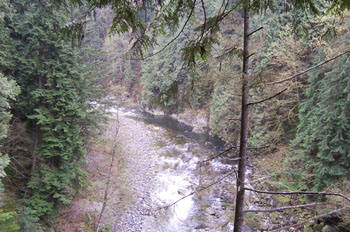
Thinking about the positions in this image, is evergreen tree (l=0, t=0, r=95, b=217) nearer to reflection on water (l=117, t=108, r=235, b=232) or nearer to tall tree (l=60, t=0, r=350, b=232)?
reflection on water (l=117, t=108, r=235, b=232)

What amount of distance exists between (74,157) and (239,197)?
27.4 ft

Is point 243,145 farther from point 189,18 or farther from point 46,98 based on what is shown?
point 46,98

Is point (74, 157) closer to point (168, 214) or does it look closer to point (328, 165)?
point (168, 214)

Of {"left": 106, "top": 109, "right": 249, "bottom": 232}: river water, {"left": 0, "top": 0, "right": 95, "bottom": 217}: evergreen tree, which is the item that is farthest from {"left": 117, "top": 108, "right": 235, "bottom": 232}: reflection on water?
{"left": 0, "top": 0, "right": 95, "bottom": 217}: evergreen tree

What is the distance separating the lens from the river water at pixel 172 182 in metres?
9.52

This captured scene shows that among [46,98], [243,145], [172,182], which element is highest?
[46,98]

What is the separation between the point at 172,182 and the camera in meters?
13.3

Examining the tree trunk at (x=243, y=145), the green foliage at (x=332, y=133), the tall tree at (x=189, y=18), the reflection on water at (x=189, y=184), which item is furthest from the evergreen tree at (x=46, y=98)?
the green foliage at (x=332, y=133)

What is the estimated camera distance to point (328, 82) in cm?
834

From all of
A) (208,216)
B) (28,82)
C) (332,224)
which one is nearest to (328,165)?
(332,224)

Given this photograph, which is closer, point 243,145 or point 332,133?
point 243,145

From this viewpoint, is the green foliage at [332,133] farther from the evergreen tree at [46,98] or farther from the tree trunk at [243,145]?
the evergreen tree at [46,98]

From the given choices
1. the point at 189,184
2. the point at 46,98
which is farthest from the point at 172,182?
the point at 46,98

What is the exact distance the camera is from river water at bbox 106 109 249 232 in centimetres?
952
